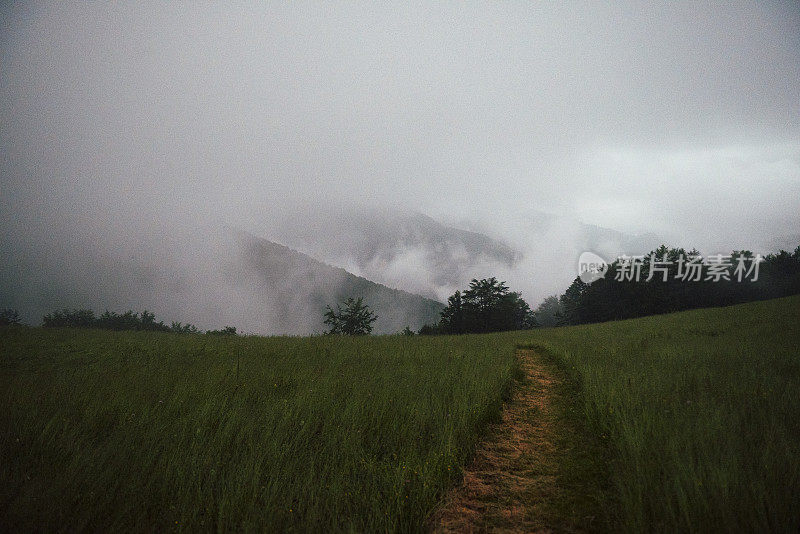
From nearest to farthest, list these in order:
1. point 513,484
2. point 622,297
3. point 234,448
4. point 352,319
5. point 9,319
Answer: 1. point 513,484
2. point 234,448
3. point 9,319
4. point 352,319
5. point 622,297

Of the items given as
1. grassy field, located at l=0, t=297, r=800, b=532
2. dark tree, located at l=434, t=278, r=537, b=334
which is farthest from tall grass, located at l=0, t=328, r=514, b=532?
dark tree, located at l=434, t=278, r=537, b=334

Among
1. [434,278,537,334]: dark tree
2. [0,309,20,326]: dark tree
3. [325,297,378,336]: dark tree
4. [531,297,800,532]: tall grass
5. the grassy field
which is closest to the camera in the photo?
[531,297,800,532]: tall grass

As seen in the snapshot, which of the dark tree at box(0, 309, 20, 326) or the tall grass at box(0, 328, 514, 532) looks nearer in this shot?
the tall grass at box(0, 328, 514, 532)

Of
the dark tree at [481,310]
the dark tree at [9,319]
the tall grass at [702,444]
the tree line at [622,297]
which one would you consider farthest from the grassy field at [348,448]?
the dark tree at [481,310]

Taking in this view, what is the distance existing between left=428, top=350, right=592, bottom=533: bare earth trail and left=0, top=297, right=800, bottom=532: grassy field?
175 mm

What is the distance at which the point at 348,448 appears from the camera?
3166mm

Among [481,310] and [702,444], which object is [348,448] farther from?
[481,310]

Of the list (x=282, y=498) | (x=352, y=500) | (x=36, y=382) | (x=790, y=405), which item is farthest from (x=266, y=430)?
(x=790, y=405)

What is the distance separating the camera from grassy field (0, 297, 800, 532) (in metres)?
2.08

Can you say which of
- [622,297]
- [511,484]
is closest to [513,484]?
[511,484]

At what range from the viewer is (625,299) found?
47719 millimetres

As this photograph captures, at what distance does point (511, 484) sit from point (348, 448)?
1746mm

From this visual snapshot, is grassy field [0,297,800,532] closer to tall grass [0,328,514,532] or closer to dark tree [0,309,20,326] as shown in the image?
tall grass [0,328,514,532]

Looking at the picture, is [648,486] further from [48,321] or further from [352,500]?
[48,321]
